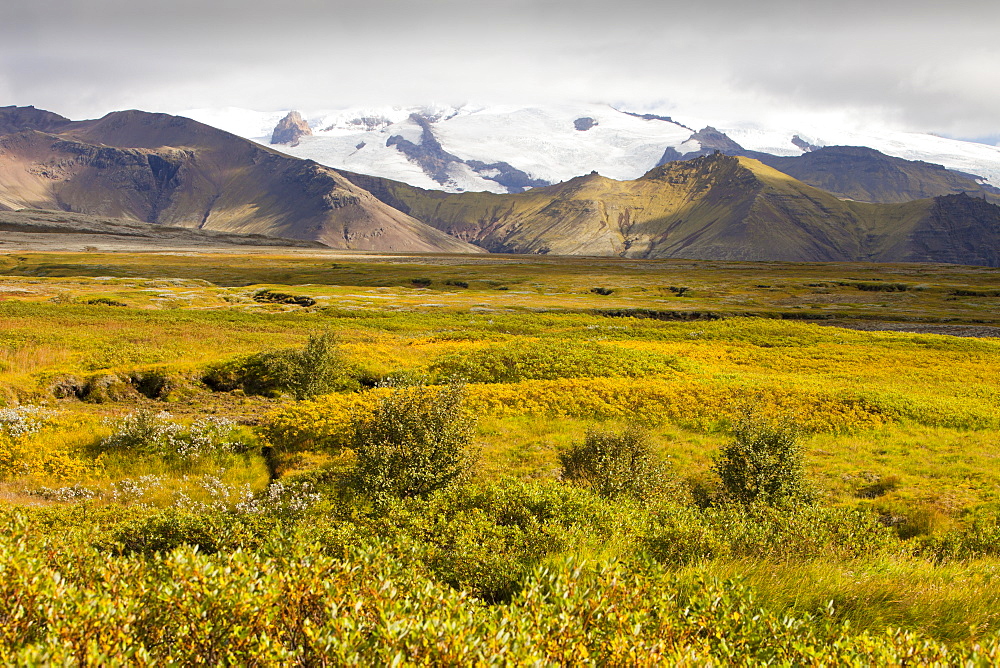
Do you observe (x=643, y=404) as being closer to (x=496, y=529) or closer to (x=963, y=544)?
(x=963, y=544)

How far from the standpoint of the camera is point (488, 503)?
10438 mm

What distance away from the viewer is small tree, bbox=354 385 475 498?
1230 cm

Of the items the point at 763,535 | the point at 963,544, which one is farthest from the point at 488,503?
the point at 963,544

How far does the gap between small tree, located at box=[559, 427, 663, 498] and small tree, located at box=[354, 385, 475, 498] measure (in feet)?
10.0

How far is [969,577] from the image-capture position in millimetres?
8656

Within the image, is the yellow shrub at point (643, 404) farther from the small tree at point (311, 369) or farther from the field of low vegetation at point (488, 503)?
the small tree at point (311, 369)

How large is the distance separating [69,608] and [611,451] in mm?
11754

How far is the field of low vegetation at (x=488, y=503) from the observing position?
5195 millimetres

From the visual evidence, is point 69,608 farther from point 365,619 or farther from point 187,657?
point 365,619

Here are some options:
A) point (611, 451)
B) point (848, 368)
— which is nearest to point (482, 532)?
point (611, 451)

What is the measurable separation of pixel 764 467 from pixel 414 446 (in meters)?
9.10

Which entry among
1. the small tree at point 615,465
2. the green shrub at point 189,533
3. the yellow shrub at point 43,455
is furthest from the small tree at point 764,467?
the yellow shrub at point 43,455

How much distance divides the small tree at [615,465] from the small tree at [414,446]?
10.0 feet

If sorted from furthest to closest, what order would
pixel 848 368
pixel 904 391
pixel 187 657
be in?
pixel 848 368, pixel 904 391, pixel 187 657
